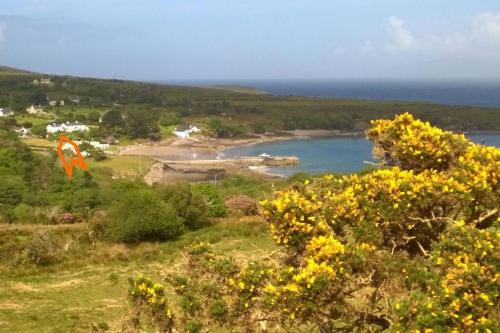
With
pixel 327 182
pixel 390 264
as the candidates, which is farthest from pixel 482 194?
pixel 327 182

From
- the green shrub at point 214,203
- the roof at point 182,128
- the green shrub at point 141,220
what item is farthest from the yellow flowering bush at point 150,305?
the roof at point 182,128

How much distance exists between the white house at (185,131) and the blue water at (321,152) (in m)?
14.0

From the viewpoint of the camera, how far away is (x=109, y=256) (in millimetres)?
24000

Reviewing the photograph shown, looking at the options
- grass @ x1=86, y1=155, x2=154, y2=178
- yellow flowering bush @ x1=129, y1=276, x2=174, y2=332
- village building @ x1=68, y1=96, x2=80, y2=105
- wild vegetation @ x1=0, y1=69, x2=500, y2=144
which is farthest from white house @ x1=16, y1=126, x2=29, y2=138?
yellow flowering bush @ x1=129, y1=276, x2=174, y2=332

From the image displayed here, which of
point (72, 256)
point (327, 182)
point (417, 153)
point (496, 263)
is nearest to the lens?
point (496, 263)

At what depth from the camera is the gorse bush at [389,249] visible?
17.0ft

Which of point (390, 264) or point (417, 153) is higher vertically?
point (417, 153)

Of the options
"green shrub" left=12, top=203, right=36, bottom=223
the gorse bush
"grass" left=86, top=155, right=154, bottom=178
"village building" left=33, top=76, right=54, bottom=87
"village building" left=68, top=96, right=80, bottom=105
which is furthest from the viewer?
"village building" left=33, top=76, right=54, bottom=87

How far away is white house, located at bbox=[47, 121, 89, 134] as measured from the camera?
100m

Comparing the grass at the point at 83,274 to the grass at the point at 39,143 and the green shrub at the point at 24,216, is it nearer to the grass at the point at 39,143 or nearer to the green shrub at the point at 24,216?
the green shrub at the point at 24,216

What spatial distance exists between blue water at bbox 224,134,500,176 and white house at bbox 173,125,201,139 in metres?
14.0

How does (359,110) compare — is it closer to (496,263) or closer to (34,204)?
(34,204)

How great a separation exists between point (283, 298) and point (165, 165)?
78.7 metres

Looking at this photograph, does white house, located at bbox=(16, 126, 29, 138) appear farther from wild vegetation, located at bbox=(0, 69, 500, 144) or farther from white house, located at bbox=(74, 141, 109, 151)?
white house, located at bbox=(74, 141, 109, 151)
